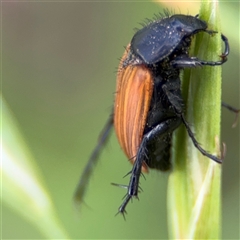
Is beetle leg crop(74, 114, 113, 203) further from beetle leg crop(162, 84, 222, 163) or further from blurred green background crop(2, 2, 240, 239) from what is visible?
beetle leg crop(162, 84, 222, 163)

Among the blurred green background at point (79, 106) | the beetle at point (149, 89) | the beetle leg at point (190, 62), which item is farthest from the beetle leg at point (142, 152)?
the blurred green background at point (79, 106)

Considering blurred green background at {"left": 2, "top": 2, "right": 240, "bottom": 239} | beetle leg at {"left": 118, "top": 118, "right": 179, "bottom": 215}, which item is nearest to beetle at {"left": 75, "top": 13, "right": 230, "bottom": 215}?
beetle leg at {"left": 118, "top": 118, "right": 179, "bottom": 215}

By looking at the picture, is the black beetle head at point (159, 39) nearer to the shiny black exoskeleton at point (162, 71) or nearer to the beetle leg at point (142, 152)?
the shiny black exoskeleton at point (162, 71)

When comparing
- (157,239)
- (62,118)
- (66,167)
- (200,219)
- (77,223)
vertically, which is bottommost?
(157,239)

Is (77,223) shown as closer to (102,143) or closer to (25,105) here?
(102,143)

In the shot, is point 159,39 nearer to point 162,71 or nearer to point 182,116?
point 162,71

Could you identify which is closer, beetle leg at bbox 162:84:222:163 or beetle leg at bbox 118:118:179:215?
beetle leg at bbox 162:84:222:163

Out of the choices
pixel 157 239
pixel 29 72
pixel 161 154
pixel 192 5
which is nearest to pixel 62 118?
pixel 29 72
